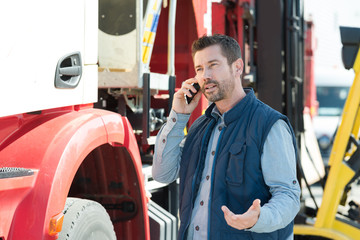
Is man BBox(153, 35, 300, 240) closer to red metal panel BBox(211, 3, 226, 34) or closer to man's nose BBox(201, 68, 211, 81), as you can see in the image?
man's nose BBox(201, 68, 211, 81)

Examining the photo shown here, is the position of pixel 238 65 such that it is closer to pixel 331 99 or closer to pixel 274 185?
A: pixel 274 185

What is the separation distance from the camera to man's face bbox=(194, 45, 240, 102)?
6.88 ft

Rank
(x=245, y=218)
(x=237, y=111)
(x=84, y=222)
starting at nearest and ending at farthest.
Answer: (x=245, y=218), (x=237, y=111), (x=84, y=222)

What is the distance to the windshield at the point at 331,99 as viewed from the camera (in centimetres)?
1441

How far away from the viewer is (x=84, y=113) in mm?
2322

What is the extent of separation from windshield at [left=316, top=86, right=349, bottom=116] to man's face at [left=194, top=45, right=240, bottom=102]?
12654 mm

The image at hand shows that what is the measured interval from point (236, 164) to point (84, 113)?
0.75 metres

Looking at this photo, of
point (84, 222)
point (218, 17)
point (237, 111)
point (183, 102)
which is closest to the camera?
point (237, 111)

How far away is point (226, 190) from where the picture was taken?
199 cm

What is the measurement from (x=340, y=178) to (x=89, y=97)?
2.66 metres

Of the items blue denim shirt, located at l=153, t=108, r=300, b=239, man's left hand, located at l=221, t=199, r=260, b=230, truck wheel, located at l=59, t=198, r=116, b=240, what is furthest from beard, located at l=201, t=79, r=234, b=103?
truck wheel, located at l=59, t=198, r=116, b=240

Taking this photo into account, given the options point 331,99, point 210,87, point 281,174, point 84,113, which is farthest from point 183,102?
point 331,99

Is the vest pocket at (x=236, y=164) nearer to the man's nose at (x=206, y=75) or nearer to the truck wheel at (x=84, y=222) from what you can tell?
the man's nose at (x=206, y=75)

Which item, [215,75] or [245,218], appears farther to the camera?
[215,75]
